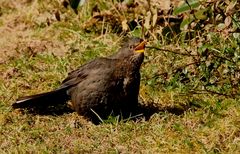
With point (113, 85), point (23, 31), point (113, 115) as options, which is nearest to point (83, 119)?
point (113, 115)

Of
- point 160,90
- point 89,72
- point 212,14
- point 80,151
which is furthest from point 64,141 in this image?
point 212,14

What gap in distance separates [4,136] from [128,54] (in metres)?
1.13

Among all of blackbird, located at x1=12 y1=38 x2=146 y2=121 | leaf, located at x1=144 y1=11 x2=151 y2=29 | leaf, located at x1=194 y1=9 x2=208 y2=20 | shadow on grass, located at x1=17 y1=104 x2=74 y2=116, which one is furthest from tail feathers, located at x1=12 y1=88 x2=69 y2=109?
leaf, located at x1=194 y1=9 x2=208 y2=20

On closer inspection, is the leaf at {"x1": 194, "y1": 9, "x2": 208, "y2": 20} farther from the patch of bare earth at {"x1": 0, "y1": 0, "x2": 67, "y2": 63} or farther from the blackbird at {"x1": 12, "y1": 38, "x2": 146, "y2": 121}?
the patch of bare earth at {"x1": 0, "y1": 0, "x2": 67, "y2": 63}

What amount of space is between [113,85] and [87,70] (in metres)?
0.33

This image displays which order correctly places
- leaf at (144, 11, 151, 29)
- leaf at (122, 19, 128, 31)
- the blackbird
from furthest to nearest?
leaf at (122, 19, 128, 31), leaf at (144, 11, 151, 29), the blackbird

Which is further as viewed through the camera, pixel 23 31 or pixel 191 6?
pixel 23 31

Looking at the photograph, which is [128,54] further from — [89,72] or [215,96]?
[215,96]

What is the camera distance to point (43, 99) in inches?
226

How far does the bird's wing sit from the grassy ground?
275mm

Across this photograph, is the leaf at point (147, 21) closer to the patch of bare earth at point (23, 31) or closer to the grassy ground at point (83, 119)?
the grassy ground at point (83, 119)

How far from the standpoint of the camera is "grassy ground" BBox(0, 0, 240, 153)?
5.14 m

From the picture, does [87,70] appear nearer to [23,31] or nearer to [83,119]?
[83,119]

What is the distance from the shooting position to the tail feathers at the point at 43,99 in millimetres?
5691
